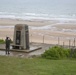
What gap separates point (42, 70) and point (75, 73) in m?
1.48

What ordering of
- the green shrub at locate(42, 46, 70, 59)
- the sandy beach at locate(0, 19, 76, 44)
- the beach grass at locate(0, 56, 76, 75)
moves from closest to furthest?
1. the beach grass at locate(0, 56, 76, 75)
2. the green shrub at locate(42, 46, 70, 59)
3. the sandy beach at locate(0, 19, 76, 44)

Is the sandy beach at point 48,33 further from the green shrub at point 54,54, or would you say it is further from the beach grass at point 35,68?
the beach grass at point 35,68

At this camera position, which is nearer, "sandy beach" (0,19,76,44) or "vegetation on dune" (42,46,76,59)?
"vegetation on dune" (42,46,76,59)

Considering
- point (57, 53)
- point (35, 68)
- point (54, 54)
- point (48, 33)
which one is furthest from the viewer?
point (48, 33)

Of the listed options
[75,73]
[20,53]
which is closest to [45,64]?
[75,73]

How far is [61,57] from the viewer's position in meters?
19.5

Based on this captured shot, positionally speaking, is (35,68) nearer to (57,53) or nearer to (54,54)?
(54,54)

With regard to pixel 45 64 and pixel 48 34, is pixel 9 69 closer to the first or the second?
pixel 45 64

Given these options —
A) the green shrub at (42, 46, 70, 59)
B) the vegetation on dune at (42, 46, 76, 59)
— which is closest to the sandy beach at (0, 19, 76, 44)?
the vegetation on dune at (42, 46, 76, 59)

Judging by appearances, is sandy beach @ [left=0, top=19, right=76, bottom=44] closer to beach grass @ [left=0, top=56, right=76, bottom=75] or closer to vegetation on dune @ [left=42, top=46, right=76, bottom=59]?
vegetation on dune @ [left=42, top=46, right=76, bottom=59]

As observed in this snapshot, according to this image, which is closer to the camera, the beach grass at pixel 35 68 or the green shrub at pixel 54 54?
the beach grass at pixel 35 68

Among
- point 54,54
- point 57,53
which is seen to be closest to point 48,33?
point 57,53

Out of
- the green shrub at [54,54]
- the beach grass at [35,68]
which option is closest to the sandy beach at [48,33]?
the green shrub at [54,54]

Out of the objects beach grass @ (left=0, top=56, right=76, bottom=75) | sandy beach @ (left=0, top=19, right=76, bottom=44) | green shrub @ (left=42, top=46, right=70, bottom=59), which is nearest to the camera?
beach grass @ (left=0, top=56, right=76, bottom=75)
